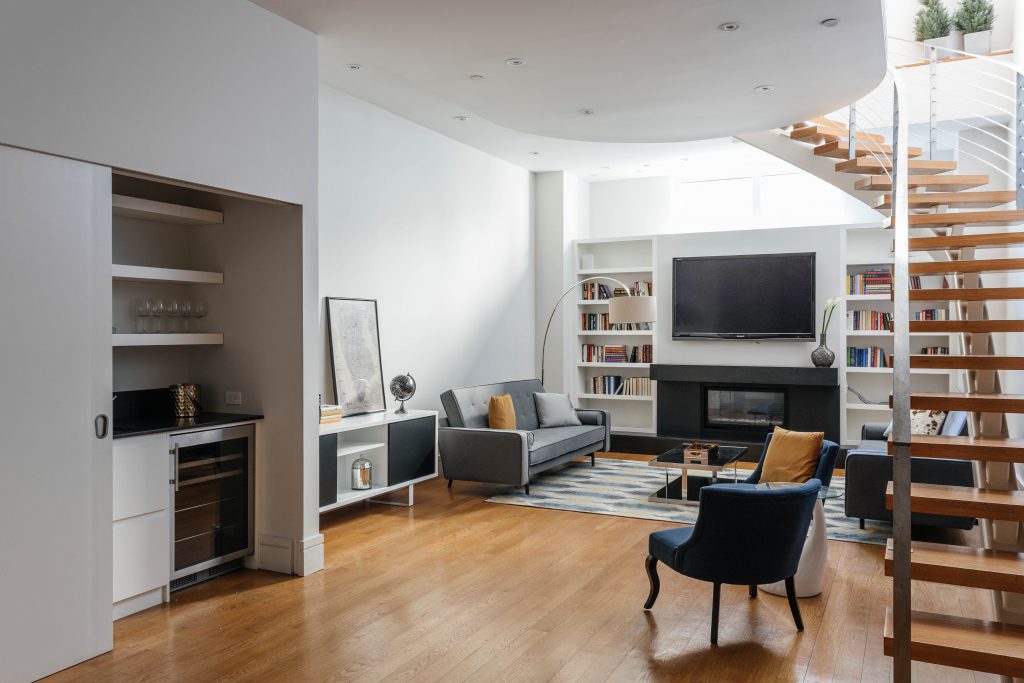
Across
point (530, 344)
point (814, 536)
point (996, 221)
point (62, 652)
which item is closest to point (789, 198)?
point (530, 344)

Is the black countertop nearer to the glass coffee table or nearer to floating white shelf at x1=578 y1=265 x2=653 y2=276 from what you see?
the glass coffee table

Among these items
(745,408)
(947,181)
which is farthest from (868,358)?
(947,181)

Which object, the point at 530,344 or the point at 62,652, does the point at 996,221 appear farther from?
the point at 530,344

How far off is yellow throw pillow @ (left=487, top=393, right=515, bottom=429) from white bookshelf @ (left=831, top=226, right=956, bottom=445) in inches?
149

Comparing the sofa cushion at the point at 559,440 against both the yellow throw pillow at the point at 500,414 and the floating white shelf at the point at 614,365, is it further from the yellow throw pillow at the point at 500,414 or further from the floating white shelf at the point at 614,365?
the floating white shelf at the point at 614,365

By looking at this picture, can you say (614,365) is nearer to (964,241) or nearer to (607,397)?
(607,397)

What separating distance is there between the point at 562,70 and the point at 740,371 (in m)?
4.76

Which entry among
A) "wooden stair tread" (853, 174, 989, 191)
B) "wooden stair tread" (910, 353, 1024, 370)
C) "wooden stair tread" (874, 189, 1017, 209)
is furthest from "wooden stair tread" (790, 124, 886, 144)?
"wooden stair tread" (910, 353, 1024, 370)

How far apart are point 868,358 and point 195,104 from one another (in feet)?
23.2

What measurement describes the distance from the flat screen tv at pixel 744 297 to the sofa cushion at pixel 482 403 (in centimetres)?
224

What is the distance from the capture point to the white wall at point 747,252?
847cm

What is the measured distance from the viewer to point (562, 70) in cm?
503

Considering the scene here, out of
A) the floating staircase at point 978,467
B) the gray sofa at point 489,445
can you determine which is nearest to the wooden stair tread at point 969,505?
the floating staircase at point 978,467

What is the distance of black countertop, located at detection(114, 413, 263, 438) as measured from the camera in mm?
3904
